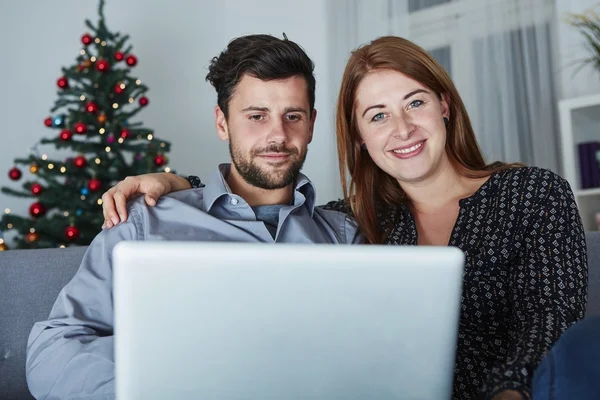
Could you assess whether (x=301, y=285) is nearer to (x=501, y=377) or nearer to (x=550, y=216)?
(x=501, y=377)

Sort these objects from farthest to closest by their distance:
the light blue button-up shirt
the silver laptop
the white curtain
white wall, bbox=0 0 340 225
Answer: white wall, bbox=0 0 340 225 → the white curtain → the light blue button-up shirt → the silver laptop

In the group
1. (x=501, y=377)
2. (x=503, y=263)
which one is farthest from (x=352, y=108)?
(x=501, y=377)

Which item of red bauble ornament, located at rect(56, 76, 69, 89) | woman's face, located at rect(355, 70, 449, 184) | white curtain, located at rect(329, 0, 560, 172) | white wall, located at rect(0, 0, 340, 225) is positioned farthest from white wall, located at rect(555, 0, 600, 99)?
red bauble ornament, located at rect(56, 76, 69, 89)

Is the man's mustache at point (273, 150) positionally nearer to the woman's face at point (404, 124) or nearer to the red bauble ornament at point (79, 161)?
the woman's face at point (404, 124)

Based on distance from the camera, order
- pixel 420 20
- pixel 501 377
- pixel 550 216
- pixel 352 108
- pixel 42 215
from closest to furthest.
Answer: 1. pixel 501 377
2. pixel 550 216
3. pixel 352 108
4. pixel 42 215
5. pixel 420 20

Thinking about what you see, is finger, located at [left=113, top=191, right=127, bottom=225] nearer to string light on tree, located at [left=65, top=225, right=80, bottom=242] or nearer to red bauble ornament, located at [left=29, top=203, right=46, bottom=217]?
string light on tree, located at [left=65, top=225, right=80, bottom=242]

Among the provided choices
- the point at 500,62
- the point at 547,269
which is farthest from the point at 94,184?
the point at 547,269

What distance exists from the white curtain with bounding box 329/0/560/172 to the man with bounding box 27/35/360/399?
1.99 meters

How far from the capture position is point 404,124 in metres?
1.64

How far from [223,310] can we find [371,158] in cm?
117

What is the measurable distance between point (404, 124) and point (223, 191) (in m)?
0.48

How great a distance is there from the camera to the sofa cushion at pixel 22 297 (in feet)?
5.55

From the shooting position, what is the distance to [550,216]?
1.41m

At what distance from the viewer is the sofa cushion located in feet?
5.55
